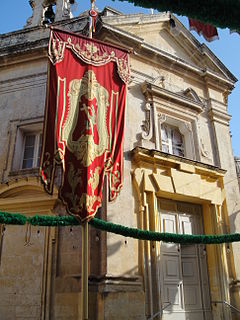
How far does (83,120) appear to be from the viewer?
214 inches

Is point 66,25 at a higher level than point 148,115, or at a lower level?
higher

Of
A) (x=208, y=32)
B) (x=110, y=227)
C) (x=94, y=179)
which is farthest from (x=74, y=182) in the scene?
(x=208, y=32)

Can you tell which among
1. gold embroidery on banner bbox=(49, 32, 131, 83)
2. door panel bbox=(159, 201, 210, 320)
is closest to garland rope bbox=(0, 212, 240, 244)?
door panel bbox=(159, 201, 210, 320)

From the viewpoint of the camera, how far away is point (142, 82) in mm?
9805

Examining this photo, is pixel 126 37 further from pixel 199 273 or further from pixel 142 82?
pixel 199 273

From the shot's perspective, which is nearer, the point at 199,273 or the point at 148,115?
the point at 199,273

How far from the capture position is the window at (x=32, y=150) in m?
9.18

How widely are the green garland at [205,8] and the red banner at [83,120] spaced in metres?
2.90

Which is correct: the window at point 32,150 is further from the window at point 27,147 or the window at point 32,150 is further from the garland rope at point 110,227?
the garland rope at point 110,227

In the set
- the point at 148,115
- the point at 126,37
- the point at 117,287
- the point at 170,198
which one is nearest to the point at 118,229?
the point at 117,287

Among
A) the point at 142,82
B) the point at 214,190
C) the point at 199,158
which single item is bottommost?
the point at 214,190

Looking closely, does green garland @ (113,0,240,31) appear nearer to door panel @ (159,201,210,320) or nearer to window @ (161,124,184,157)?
Answer: door panel @ (159,201,210,320)

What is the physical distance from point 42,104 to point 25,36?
3272 millimetres

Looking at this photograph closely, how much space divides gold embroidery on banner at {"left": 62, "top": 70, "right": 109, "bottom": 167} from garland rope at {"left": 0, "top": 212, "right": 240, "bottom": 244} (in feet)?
4.62
